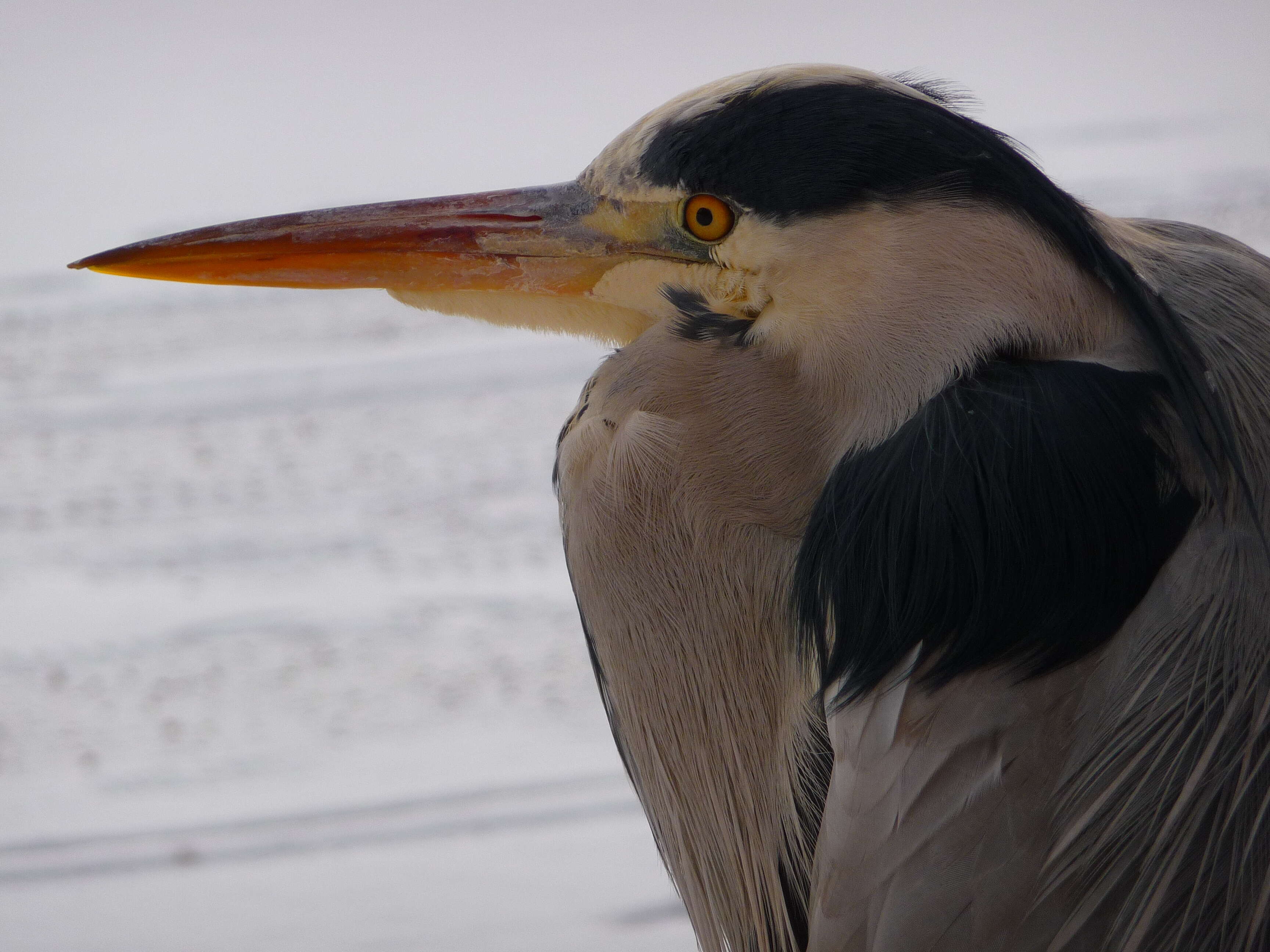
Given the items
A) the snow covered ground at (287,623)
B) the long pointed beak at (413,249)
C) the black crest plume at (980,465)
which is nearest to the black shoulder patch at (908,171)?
the black crest plume at (980,465)

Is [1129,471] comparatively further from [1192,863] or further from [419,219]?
[419,219]

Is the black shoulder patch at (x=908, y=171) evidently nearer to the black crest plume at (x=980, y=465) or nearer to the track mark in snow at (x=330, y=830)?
the black crest plume at (x=980, y=465)

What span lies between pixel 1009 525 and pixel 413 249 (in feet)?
1.27

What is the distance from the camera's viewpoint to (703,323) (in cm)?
67

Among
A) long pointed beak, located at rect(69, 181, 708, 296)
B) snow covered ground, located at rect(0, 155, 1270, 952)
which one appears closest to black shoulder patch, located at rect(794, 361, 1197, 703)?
long pointed beak, located at rect(69, 181, 708, 296)

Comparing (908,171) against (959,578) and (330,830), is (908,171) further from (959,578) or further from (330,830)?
(330,830)

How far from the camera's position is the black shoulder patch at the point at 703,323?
0.66 meters

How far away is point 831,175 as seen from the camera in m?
0.61

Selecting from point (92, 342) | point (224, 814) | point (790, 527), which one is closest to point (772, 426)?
point (790, 527)

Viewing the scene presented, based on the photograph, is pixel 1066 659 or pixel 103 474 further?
pixel 103 474

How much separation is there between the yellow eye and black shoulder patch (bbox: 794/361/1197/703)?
0.49 feet

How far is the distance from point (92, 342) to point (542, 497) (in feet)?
3.23

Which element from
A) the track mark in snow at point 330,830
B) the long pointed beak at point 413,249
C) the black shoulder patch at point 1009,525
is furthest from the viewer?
the track mark in snow at point 330,830

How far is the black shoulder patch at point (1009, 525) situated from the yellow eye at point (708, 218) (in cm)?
15
